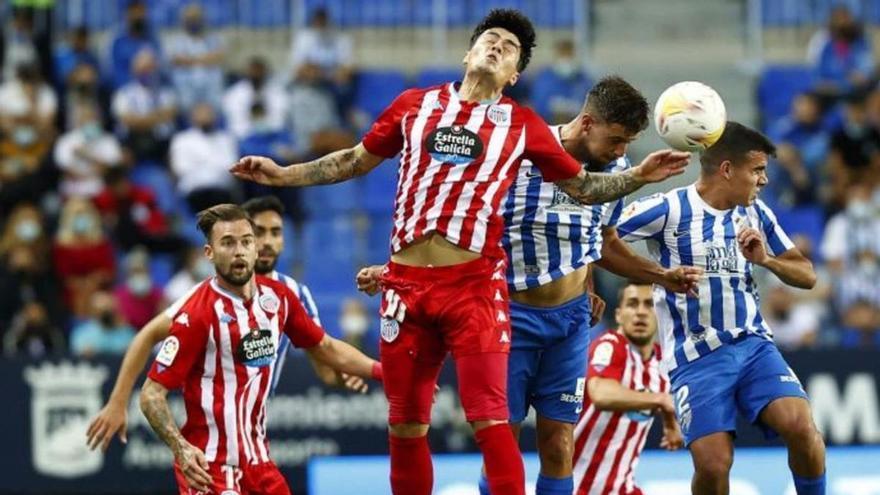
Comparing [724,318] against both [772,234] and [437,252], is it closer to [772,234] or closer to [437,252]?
[772,234]

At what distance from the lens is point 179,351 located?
368 inches

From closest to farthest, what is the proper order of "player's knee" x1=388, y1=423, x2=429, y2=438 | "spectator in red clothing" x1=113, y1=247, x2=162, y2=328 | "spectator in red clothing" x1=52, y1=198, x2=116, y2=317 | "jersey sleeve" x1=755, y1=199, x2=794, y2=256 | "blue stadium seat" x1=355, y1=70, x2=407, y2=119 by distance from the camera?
"player's knee" x1=388, y1=423, x2=429, y2=438 → "jersey sleeve" x1=755, y1=199, x2=794, y2=256 → "spectator in red clothing" x1=113, y1=247, x2=162, y2=328 → "spectator in red clothing" x1=52, y1=198, x2=116, y2=317 → "blue stadium seat" x1=355, y1=70, x2=407, y2=119

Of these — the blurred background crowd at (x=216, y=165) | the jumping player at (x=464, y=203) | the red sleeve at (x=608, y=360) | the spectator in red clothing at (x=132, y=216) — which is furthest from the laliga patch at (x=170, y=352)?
the spectator in red clothing at (x=132, y=216)

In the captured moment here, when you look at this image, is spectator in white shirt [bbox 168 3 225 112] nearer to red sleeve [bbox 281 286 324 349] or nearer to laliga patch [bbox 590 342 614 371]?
laliga patch [bbox 590 342 614 371]

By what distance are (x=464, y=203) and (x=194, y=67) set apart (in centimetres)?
1197

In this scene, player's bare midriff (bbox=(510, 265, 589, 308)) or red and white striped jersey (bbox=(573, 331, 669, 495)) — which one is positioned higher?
player's bare midriff (bbox=(510, 265, 589, 308))

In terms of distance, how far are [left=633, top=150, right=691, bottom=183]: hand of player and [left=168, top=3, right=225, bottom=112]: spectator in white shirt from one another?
39.4 ft

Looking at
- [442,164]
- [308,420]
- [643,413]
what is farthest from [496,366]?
[308,420]

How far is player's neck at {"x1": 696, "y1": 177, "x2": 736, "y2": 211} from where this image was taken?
9.90m

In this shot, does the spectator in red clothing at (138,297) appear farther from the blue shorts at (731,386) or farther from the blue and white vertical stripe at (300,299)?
the blue shorts at (731,386)

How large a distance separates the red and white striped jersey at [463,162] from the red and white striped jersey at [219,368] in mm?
1152

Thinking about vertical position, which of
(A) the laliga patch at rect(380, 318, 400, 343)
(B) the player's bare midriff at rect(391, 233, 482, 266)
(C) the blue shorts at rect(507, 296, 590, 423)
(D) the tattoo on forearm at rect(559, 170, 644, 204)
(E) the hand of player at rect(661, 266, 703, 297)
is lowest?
(C) the blue shorts at rect(507, 296, 590, 423)

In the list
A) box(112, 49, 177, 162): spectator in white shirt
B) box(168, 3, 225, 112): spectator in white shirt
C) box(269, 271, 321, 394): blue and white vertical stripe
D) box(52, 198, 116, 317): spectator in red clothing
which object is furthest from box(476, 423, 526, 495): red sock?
box(168, 3, 225, 112): spectator in white shirt

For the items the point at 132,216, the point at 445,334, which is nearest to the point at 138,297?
the point at 132,216
